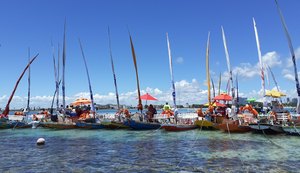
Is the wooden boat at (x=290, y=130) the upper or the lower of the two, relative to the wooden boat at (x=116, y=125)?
lower

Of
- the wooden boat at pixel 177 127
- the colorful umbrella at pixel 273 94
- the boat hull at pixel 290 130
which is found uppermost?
the colorful umbrella at pixel 273 94

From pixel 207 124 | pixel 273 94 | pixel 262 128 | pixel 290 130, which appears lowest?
pixel 290 130

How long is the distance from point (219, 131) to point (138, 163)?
1373 cm

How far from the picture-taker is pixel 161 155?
1712 centimetres

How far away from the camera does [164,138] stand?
24391 millimetres

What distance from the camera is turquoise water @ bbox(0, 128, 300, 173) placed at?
45.8 ft

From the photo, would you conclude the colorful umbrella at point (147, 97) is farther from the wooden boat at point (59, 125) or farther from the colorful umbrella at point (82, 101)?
the colorful umbrella at point (82, 101)

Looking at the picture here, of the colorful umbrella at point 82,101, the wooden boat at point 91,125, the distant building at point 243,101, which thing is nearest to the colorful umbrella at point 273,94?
the wooden boat at point 91,125

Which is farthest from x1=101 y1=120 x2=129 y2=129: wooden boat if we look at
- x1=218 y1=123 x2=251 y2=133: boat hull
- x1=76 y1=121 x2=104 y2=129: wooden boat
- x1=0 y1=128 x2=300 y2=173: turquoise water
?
x1=218 y1=123 x2=251 y2=133: boat hull

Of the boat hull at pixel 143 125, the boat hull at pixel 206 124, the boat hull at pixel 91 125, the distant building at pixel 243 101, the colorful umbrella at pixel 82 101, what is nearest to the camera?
the boat hull at pixel 206 124

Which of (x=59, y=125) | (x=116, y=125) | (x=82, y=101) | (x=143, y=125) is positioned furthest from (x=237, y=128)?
(x=82, y=101)

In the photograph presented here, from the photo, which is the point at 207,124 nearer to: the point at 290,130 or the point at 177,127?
the point at 177,127

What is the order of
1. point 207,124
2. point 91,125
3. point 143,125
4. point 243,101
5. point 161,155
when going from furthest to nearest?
1. point 243,101
2. point 91,125
3. point 143,125
4. point 207,124
5. point 161,155

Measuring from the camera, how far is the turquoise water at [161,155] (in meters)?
14.0
